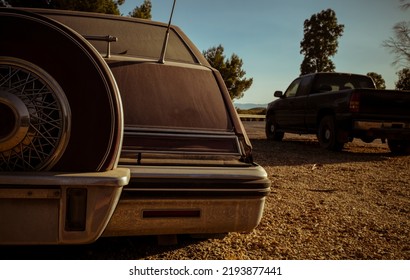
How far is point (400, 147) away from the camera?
7953mm

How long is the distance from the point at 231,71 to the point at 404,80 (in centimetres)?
1582

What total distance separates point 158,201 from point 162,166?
8.0 inches

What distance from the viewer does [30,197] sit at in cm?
146

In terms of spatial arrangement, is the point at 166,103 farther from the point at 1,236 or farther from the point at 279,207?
the point at 279,207

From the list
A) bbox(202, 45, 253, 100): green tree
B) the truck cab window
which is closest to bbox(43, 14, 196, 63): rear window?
the truck cab window

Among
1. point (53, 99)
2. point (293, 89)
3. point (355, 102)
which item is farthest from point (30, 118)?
point (293, 89)

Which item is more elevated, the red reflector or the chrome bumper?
the chrome bumper

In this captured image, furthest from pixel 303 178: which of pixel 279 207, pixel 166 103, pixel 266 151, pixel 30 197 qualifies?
pixel 30 197

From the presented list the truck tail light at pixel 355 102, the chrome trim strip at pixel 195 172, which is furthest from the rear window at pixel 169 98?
the truck tail light at pixel 355 102

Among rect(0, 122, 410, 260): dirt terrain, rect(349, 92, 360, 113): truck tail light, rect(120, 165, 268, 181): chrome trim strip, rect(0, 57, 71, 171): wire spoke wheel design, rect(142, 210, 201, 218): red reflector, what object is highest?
rect(349, 92, 360, 113): truck tail light

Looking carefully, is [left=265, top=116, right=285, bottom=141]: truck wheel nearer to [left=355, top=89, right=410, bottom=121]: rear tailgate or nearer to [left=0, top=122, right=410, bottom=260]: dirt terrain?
[left=355, top=89, right=410, bottom=121]: rear tailgate

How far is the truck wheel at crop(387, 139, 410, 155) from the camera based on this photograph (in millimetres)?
7891

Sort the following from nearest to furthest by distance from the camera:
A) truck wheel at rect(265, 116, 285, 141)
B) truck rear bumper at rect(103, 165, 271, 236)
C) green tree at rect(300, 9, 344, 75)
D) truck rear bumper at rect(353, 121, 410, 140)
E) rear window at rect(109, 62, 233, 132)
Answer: truck rear bumper at rect(103, 165, 271, 236), rear window at rect(109, 62, 233, 132), truck rear bumper at rect(353, 121, 410, 140), truck wheel at rect(265, 116, 285, 141), green tree at rect(300, 9, 344, 75)

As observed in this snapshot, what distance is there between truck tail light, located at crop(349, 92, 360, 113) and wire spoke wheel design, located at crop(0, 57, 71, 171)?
20.6 ft
